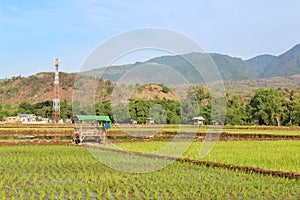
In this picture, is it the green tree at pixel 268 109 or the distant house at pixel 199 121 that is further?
the green tree at pixel 268 109

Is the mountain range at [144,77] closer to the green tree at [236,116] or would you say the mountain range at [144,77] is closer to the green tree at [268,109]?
the green tree at [236,116]

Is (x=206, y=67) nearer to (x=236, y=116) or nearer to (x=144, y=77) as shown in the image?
(x=144, y=77)

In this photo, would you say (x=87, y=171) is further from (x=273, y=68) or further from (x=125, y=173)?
(x=273, y=68)

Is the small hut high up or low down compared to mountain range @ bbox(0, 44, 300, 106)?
down

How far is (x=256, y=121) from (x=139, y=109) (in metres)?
20.8

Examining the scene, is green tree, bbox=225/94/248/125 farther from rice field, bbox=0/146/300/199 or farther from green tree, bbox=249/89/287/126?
rice field, bbox=0/146/300/199

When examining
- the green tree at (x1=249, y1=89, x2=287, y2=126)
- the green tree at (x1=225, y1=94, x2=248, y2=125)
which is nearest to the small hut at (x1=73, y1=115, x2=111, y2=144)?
the green tree at (x1=225, y1=94, x2=248, y2=125)

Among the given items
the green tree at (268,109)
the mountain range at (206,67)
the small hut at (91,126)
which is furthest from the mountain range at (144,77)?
the green tree at (268,109)

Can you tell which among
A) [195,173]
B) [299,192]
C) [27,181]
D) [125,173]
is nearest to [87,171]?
[125,173]

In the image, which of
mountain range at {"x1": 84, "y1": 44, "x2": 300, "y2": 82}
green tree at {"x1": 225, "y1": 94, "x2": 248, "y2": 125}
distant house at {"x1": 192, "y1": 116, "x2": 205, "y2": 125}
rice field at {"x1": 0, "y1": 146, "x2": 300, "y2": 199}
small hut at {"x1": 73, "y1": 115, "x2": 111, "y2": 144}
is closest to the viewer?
rice field at {"x1": 0, "y1": 146, "x2": 300, "y2": 199}

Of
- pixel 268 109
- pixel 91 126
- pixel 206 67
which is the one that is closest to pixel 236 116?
pixel 268 109

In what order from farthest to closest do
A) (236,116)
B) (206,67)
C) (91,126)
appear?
(236,116) → (206,67) → (91,126)

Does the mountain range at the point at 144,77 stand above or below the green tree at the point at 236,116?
above

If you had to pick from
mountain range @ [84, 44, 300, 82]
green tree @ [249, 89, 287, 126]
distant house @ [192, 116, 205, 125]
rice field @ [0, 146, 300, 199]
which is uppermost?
mountain range @ [84, 44, 300, 82]
